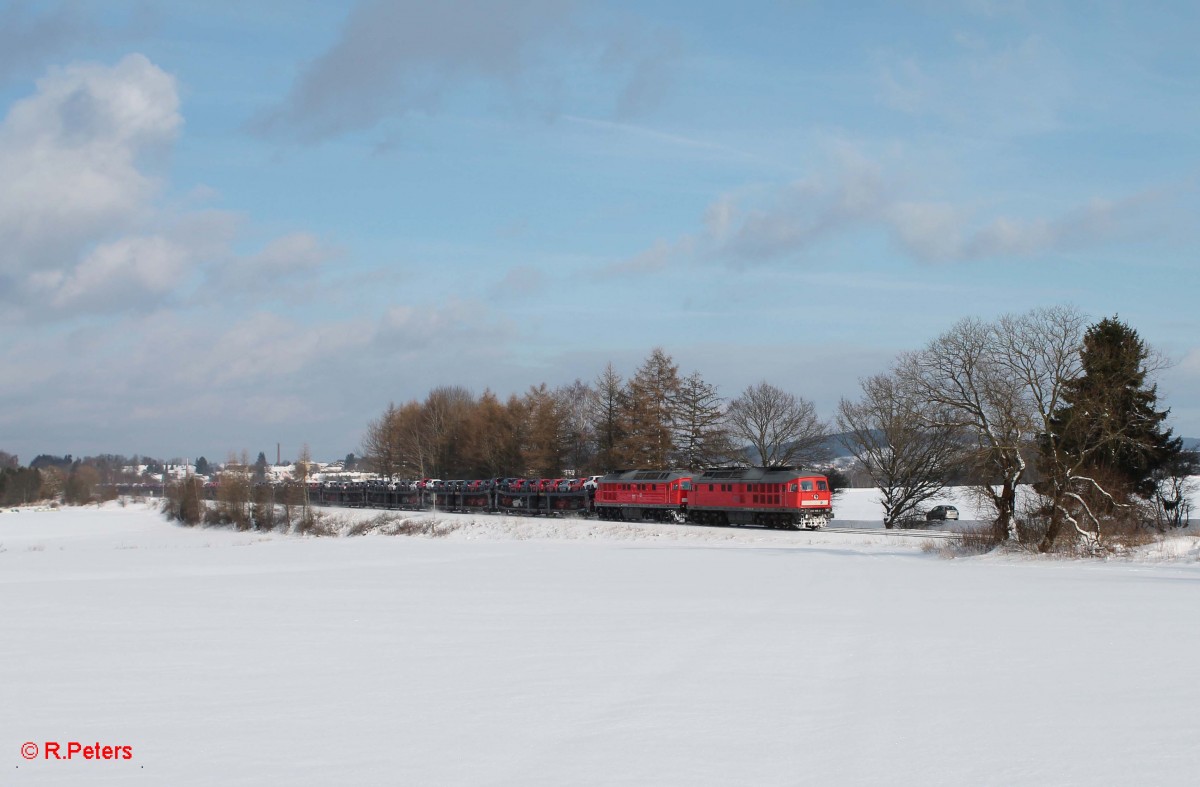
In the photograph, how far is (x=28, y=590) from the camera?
1026 inches

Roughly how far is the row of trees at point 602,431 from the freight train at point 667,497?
782 centimetres

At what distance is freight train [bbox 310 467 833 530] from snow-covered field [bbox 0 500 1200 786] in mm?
25984

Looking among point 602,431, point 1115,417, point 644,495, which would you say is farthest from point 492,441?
point 1115,417

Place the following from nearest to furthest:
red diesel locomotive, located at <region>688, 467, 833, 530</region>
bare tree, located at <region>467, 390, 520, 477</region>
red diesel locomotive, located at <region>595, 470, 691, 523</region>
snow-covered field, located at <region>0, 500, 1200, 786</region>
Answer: snow-covered field, located at <region>0, 500, 1200, 786</region>
red diesel locomotive, located at <region>688, 467, 833, 530</region>
red diesel locomotive, located at <region>595, 470, 691, 523</region>
bare tree, located at <region>467, 390, 520, 477</region>

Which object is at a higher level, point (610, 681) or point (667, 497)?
point (667, 497)

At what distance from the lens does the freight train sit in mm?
53469

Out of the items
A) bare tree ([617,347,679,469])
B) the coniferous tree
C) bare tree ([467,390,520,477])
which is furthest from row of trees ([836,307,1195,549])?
bare tree ([467,390,520,477])

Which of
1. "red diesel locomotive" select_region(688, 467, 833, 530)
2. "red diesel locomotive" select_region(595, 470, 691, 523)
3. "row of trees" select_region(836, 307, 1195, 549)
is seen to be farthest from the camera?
"red diesel locomotive" select_region(595, 470, 691, 523)

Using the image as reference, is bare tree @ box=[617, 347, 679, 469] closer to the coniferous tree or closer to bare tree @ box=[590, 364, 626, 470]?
bare tree @ box=[590, 364, 626, 470]

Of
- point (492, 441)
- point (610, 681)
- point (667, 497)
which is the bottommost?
point (610, 681)

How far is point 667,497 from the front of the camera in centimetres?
6078

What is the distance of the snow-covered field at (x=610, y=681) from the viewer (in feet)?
31.1

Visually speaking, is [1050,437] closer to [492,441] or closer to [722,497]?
[722,497]

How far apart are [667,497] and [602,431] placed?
29.4 m
